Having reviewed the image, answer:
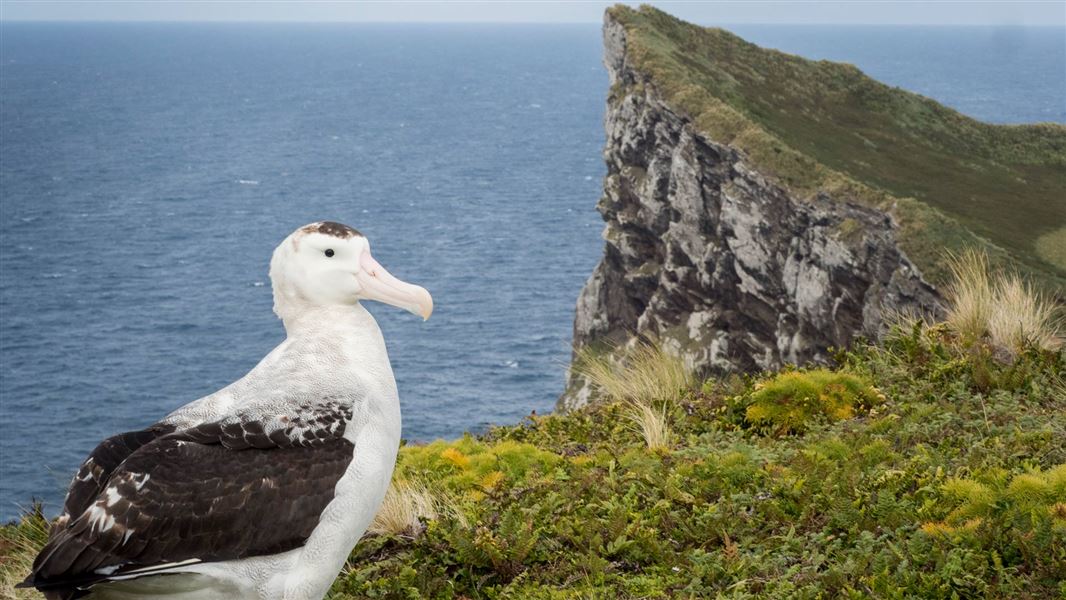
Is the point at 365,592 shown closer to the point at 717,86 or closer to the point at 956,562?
the point at 956,562

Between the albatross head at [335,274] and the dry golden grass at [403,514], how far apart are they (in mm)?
2976

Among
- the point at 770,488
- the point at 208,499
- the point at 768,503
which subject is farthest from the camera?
the point at 770,488

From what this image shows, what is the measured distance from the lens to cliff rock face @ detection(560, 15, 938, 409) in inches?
1618

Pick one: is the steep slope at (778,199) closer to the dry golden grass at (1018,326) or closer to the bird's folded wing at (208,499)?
the dry golden grass at (1018,326)

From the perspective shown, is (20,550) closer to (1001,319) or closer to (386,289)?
(386,289)

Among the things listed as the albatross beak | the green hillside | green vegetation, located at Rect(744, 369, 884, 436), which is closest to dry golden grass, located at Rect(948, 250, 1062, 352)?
the green hillside

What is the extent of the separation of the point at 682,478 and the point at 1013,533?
3118 mm

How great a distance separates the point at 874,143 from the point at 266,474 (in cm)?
5449

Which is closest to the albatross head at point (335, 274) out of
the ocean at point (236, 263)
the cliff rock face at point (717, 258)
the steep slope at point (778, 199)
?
the steep slope at point (778, 199)

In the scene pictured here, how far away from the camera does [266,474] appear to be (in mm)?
6246

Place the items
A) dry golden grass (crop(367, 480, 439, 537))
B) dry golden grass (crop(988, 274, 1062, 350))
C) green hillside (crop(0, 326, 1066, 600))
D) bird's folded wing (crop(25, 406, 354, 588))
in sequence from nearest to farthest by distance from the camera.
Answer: bird's folded wing (crop(25, 406, 354, 588)) < green hillside (crop(0, 326, 1066, 600)) < dry golden grass (crop(367, 480, 439, 537)) < dry golden grass (crop(988, 274, 1062, 350))

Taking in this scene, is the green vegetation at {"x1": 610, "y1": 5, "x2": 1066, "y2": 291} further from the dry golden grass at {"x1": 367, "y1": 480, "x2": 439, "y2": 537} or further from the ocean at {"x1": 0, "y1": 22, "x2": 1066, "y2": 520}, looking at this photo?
the dry golden grass at {"x1": 367, "y1": 480, "x2": 439, "y2": 537}

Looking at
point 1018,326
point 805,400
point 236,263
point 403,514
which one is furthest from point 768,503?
point 236,263

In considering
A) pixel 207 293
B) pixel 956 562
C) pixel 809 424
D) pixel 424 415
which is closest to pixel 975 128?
pixel 424 415
